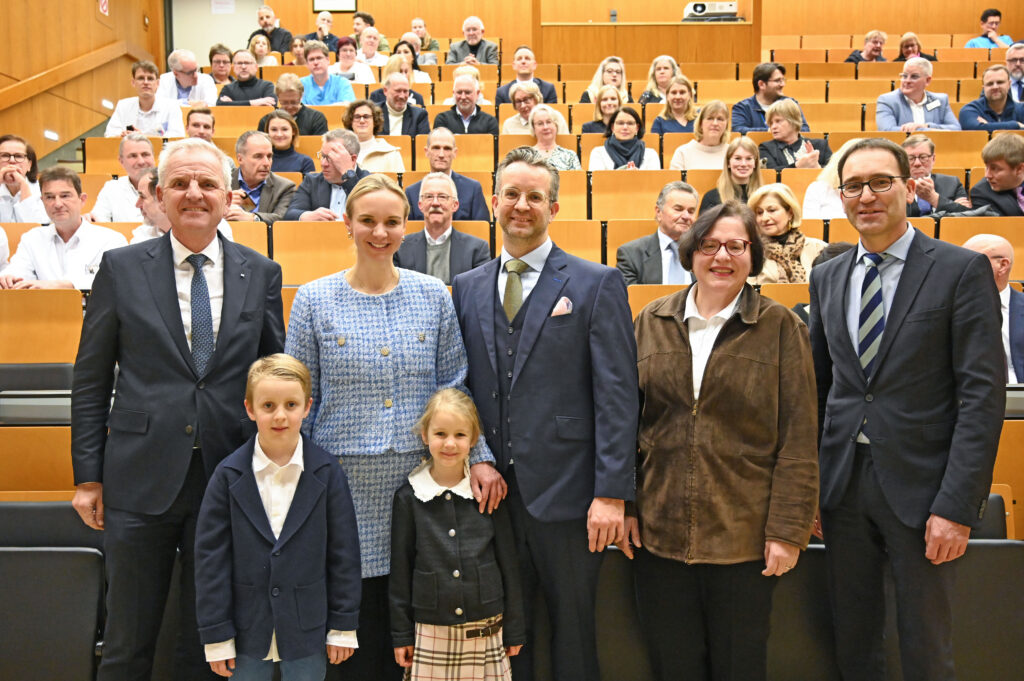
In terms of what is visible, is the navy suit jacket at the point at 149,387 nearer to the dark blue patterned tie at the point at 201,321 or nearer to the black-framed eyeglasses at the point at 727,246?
the dark blue patterned tie at the point at 201,321

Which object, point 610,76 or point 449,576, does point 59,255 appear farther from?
point 610,76

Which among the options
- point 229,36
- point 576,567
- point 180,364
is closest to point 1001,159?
point 576,567

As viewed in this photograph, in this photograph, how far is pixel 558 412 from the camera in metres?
1.54

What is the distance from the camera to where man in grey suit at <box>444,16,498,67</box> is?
7016mm

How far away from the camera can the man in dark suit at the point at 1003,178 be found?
11.5ft

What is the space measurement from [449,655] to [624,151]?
124 inches

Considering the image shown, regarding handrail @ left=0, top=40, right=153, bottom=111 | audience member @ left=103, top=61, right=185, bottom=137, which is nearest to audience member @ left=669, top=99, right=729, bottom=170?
audience member @ left=103, top=61, right=185, bottom=137

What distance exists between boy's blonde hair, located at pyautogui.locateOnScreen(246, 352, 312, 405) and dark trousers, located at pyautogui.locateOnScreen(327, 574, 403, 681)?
Answer: 15.7 inches

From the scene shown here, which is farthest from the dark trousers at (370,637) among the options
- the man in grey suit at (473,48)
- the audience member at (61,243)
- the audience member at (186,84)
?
the man in grey suit at (473,48)

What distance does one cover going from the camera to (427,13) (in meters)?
8.71

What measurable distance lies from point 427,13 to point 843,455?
26.7ft

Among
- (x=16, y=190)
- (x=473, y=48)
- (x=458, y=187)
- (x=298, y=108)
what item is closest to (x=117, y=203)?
(x=16, y=190)

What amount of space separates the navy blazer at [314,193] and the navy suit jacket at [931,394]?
2.57 metres

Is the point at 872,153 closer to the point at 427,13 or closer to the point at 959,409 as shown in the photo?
the point at 959,409
